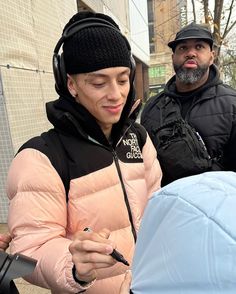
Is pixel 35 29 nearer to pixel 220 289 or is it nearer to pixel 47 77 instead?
pixel 47 77

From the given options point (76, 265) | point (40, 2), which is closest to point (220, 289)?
point (76, 265)

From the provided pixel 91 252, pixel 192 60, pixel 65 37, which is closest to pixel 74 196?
pixel 91 252

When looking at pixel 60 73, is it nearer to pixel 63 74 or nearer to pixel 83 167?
pixel 63 74

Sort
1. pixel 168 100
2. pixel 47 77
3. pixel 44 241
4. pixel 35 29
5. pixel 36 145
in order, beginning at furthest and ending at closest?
pixel 47 77, pixel 35 29, pixel 168 100, pixel 36 145, pixel 44 241

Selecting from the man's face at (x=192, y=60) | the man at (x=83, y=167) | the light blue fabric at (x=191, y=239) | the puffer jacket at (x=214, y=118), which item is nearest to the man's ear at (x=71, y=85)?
the man at (x=83, y=167)

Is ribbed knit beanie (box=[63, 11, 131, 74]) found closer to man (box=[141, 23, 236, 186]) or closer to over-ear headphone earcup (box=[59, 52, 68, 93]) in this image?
over-ear headphone earcup (box=[59, 52, 68, 93])

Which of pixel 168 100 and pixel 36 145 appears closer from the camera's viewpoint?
pixel 36 145

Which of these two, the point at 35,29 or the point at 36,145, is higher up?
the point at 35,29

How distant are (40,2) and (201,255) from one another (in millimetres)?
4735

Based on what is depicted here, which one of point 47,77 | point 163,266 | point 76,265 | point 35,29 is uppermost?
point 35,29

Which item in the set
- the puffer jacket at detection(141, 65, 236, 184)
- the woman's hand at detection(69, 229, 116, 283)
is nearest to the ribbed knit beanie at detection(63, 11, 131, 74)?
the woman's hand at detection(69, 229, 116, 283)

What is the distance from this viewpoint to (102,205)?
4.27 feet

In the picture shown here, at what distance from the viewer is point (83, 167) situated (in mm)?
1284

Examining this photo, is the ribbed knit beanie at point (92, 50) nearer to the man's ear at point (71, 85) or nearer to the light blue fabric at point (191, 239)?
the man's ear at point (71, 85)
